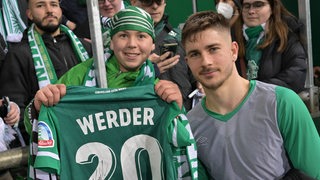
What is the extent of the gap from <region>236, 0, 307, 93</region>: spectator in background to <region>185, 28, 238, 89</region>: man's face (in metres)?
1.19

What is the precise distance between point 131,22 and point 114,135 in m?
0.55

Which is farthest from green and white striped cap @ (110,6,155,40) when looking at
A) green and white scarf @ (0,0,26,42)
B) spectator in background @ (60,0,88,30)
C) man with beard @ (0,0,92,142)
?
spectator in background @ (60,0,88,30)

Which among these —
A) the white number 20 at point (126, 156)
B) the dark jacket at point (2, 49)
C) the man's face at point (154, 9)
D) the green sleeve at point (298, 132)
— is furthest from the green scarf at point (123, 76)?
the dark jacket at point (2, 49)

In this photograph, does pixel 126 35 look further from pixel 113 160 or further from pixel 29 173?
pixel 29 173

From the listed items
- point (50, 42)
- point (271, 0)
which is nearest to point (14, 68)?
point (50, 42)

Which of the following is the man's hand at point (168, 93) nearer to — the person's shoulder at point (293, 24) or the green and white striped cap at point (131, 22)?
the green and white striped cap at point (131, 22)

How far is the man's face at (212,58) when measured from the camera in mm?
2070

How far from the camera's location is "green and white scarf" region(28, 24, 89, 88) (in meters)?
2.96

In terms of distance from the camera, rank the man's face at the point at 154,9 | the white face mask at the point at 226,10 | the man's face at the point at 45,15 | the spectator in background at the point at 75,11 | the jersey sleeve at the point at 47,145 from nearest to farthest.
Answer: the jersey sleeve at the point at 47,145 → the man's face at the point at 45,15 → the man's face at the point at 154,9 → the white face mask at the point at 226,10 → the spectator in background at the point at 75,11

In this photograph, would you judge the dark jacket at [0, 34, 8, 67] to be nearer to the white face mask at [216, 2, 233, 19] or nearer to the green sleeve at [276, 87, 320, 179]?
the white face mask at [216, 2, 233, 19]

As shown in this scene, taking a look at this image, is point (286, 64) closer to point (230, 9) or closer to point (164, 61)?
point (230, 9)

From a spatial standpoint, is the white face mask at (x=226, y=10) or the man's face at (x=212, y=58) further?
the white face mask at (x=226, y=10)

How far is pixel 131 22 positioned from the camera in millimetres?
2434

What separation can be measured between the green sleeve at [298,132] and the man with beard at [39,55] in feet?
4.78
